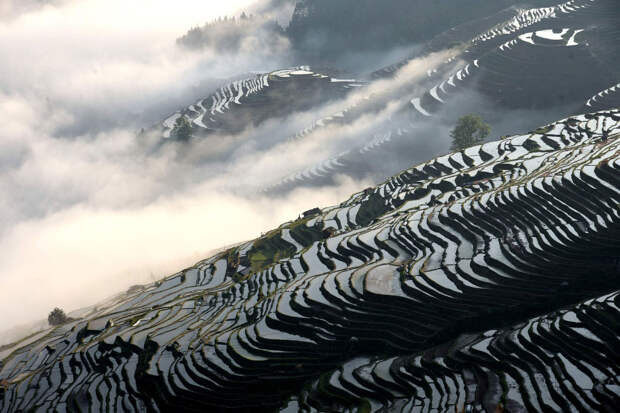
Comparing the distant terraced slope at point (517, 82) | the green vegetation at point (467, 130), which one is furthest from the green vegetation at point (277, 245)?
the distant terraced slope at point (517, 82)

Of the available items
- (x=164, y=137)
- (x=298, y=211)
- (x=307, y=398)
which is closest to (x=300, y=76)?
(x=164, y=137)

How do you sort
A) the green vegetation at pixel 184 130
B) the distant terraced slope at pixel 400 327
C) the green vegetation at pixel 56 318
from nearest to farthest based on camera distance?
1. the distant terraced slope at pixel 400 327
2. the green vegetation at pixel 56 318
3. the green vegetation at pixel 184 130

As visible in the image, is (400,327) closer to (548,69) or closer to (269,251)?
(269,251)

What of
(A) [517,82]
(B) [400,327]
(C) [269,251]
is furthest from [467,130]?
(B) [400,327]

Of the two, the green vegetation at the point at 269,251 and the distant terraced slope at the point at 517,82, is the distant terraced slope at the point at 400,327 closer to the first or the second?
the green vegetation at the point at 269,251

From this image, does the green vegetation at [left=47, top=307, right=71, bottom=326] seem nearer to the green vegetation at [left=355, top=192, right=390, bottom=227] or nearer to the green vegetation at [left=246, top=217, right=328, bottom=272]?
the green vegetation at [left=246, top=217, right=328, bottom=272]

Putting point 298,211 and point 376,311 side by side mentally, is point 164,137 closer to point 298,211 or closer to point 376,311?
point 298,211

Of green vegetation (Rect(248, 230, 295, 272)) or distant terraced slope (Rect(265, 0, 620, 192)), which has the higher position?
distant terraced slope (Rect(265, 0, 620, 192))

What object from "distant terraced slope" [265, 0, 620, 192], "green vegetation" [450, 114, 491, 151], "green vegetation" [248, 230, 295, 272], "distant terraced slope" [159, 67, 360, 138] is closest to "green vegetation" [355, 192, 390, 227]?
"green vegetation" [248, 230, 295, 272]

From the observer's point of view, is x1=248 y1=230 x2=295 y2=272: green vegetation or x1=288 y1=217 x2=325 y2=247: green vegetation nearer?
x1=248 y1=230 x2=295 y2=272: green vegetation
